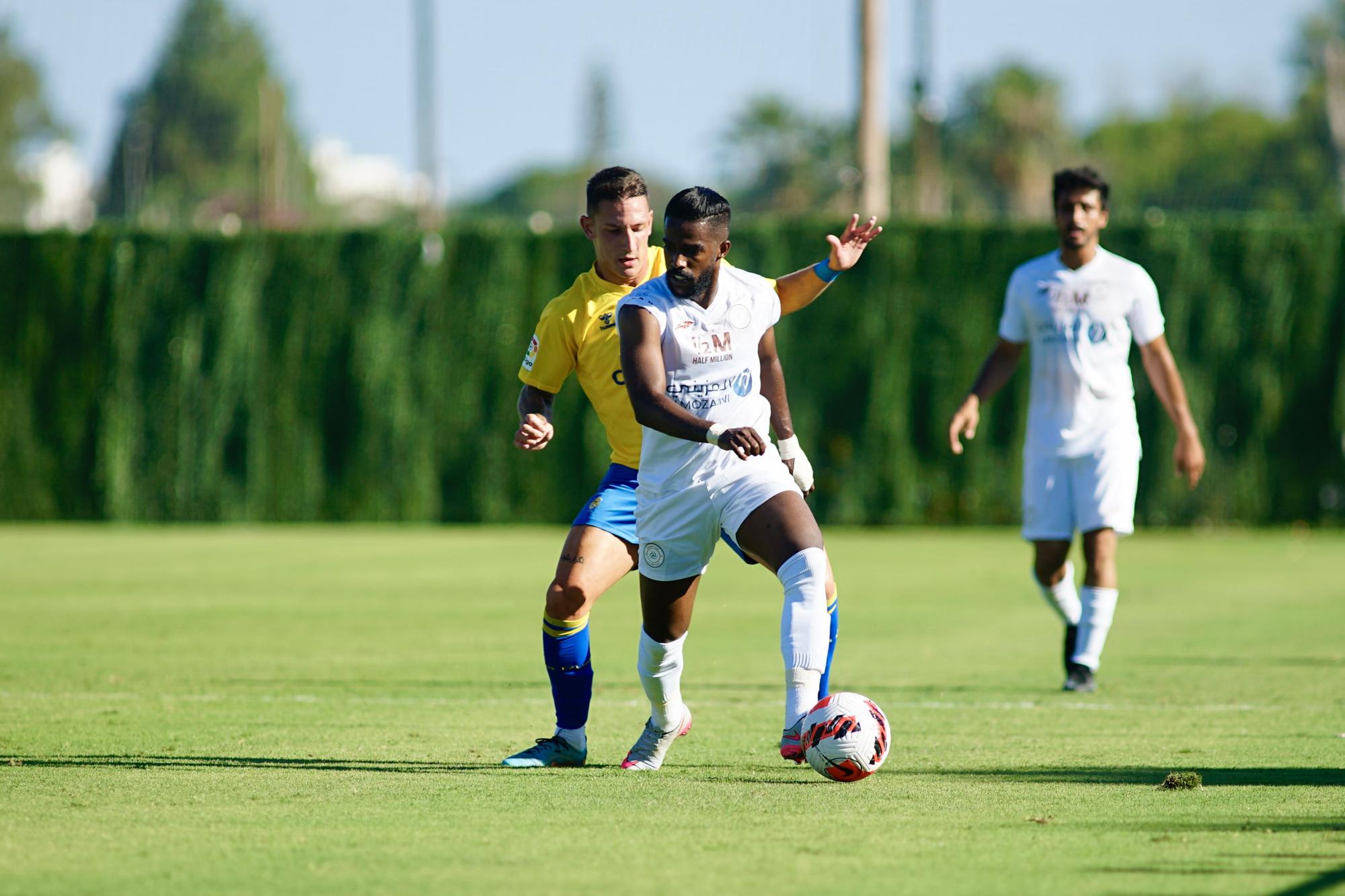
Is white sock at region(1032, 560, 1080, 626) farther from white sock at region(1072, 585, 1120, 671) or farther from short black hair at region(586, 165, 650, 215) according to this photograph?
short black hair at region(586, 165, 650, 215)

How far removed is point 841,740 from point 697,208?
1.88m

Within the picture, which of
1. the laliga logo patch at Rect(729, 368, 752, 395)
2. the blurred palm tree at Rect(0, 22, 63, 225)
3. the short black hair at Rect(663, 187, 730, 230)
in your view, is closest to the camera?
the short black hair at Rect(663, 187, 730, 230)

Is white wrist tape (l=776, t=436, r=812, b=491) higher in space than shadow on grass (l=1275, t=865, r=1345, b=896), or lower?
higher

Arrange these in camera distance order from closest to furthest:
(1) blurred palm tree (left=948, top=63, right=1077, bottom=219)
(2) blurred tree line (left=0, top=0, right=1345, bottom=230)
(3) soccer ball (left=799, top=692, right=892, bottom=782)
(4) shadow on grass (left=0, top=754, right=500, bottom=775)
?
(3) soccer ball (left=799, top=692, right=892, bottom=782) < (4) shadow on grass (left=0, top=754, right=500, bottom=775) < (2) blurred tree line (left=0, top=0, right=1345, bottom=230) < (1) blurred palm tree (left=948, top=63, right=1077, bottom=219)

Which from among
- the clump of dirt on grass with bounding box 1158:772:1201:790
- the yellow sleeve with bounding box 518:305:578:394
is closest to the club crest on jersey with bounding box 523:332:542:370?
the yellow sleeve with bounding box 518:305:578:394

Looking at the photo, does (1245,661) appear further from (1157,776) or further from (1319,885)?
(1319,885)

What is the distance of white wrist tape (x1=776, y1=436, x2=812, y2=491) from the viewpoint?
6602 millimetres

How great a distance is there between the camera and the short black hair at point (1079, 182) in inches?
355

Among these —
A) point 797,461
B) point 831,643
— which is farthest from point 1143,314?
point 831,643

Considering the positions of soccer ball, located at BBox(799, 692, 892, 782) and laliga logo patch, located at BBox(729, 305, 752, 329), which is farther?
laliga logo patch, located at BBox(729, 305, 752, 329)

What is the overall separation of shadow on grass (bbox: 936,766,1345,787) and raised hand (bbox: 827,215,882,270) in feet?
6.30

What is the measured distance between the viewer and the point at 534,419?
21.5ft

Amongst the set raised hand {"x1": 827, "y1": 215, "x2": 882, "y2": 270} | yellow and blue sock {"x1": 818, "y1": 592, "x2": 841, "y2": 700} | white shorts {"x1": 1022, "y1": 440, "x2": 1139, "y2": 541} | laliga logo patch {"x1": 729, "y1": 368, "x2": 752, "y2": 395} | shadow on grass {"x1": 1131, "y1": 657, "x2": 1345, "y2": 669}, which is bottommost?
shadow on grass {"x1": 1131, "y1": 657, "x2": 1345, "y2": 669}

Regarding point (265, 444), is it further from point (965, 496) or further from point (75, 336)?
point (965, 496)
